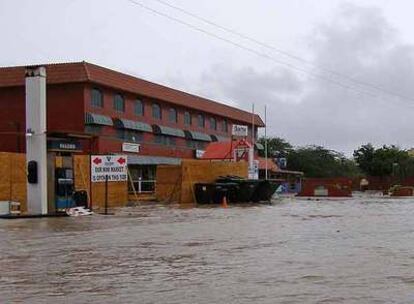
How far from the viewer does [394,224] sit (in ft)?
76.0

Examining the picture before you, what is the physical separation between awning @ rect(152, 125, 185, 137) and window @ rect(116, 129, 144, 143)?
2.77 meters

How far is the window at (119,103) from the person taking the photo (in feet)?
Result: 208

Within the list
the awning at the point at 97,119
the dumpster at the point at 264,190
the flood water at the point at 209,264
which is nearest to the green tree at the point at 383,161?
the awning at the point at 97,119

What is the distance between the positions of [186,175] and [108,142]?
62.4 ft

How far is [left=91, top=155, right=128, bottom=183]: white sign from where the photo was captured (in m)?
30.9

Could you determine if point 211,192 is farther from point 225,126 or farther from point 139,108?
point 225,126

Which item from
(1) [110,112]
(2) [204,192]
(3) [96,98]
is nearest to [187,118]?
(1) [110,112]

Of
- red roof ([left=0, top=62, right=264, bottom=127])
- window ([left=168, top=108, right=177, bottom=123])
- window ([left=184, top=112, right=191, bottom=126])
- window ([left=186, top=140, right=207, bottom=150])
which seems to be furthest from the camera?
window ([left=186, top=140, right=207, bottom=150])

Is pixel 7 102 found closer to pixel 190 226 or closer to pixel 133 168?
pixel 133 168

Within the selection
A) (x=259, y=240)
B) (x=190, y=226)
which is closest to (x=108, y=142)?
(x=190, y=226)

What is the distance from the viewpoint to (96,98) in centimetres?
6044

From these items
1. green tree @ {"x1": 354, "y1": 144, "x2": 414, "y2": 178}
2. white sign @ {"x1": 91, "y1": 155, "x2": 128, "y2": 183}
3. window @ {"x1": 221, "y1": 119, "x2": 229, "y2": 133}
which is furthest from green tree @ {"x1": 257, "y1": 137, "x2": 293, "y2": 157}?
white sign @ {"x1": 91, "y1": 155, "x2": 128, "y2": 183}

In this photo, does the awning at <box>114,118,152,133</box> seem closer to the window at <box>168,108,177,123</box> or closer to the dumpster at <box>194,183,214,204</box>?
the window at <box>168,108,177,123</box>

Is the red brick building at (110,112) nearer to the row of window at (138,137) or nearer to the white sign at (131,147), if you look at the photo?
the row of window at (138,137)
